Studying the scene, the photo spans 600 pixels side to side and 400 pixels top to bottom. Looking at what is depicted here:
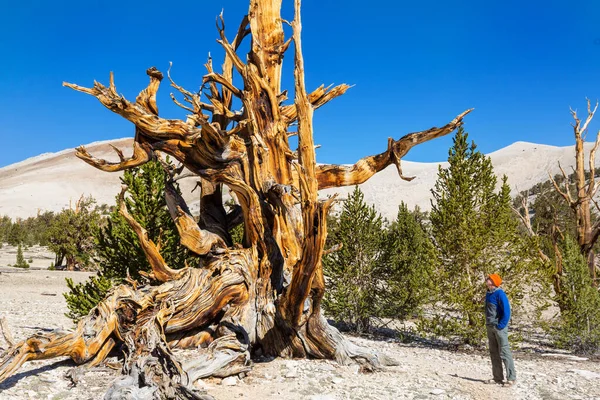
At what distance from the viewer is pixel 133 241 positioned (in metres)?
8.70

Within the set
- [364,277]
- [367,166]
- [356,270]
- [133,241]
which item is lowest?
[364,277]

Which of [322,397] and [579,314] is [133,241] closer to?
[322,397]

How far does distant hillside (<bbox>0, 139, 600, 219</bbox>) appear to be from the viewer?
7256 cm

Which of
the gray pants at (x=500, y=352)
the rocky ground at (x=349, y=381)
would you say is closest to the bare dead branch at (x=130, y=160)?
the rocky ground at (x=349, y=381)

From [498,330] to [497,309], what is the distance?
0.82 ft

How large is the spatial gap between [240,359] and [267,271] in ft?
4.82

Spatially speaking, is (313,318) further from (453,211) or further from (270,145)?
(453,211)

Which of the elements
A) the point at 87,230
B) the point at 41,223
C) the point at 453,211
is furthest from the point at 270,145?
the point at 41,223

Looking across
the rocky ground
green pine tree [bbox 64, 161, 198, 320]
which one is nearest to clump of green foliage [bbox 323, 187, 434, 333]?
the rocky ground

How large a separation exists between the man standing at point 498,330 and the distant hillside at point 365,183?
56726 millimetres

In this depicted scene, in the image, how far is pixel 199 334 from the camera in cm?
686

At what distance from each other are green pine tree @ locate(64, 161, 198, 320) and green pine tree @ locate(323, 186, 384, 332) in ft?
11.9

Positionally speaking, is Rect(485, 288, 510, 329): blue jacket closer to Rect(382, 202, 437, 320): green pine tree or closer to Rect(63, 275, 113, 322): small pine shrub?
Rect(382, 202, 437, 320): green pine tree

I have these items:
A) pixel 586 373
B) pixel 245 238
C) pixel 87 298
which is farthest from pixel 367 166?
pixel 87 298
